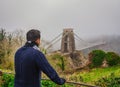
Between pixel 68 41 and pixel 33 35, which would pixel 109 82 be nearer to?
pixel 33 35

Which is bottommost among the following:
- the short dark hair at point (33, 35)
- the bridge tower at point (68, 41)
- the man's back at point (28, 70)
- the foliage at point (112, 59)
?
the man's back at point (28, 70)

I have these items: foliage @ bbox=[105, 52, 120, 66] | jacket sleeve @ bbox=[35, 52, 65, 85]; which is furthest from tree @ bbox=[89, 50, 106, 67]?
jacket sleeve @ bbox=[35, 52, 65, 85]

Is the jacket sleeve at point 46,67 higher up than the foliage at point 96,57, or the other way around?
the foliage at point 96,57

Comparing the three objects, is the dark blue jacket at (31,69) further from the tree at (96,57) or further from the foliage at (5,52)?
the tree at (96,57)

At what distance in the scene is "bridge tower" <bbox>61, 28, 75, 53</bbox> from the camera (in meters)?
77.6

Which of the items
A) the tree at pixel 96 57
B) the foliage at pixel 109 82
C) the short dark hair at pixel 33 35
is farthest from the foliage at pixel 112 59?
the short dark hair at pixel 33 35

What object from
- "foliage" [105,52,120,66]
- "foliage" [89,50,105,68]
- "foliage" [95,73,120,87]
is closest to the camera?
"foliage" [95,73,120,87]

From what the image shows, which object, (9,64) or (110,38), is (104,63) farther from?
(110,38)

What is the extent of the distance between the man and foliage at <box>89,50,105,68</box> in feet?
135

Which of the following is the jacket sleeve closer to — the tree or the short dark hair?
the short dark hair

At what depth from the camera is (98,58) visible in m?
48.2

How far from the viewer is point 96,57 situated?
48.7 meters

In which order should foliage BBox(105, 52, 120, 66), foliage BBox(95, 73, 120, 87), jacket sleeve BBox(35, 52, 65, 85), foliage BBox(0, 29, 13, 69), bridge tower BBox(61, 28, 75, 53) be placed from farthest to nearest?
1. bridge tower BBox(61, 28, 75, 53)
2. foliage BBox(105, 52, 120, 66)
3. foliage BBox(0, 29, 13, 69)
4. foliage BBox(95, 73, 120, 87)
5. jacket sleeve BBox(35, 52, 65, 85)

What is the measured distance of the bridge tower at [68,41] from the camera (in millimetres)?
77625
